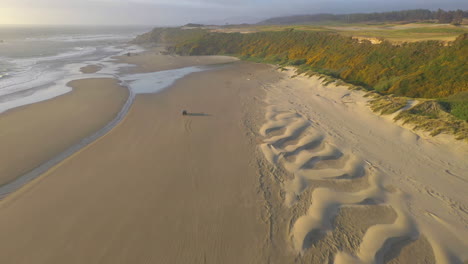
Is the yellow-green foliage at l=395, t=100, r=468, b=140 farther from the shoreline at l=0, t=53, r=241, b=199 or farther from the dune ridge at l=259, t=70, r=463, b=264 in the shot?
the shoreline at l=0, t=53, r=241, b=199

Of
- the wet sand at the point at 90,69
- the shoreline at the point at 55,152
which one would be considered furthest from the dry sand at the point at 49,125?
the wet sand at the point at 90,69

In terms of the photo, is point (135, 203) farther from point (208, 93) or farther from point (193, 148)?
point (208, 93)

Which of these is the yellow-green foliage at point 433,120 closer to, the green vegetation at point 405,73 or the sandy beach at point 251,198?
the green vegetation at point 405,73

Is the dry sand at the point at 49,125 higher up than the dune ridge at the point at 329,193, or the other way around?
the dry sand at the point at 49,125

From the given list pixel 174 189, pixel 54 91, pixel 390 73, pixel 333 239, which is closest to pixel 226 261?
pixel 333 239

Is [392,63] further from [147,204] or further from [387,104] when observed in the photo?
[147,204]

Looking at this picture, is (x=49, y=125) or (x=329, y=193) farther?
(x=49, y=125)

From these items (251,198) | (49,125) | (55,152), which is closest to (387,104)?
(251,198)
